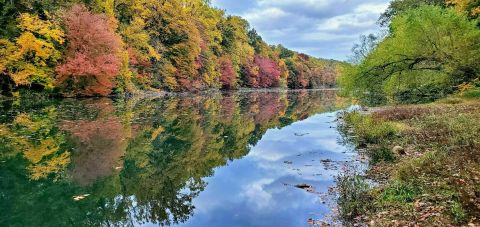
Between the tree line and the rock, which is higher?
the tree line

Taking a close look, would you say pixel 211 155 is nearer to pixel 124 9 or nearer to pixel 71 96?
pixel 71 96

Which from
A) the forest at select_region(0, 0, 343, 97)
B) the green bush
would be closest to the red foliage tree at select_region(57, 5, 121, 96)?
the forest at select_region(0, 0, 343, 97)

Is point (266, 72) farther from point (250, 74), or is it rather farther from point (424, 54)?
point (424, 54)

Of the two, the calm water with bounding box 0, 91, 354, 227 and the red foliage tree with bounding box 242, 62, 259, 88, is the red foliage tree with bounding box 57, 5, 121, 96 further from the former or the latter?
the red foliage tree with bounding box 242, 62, 259, 88

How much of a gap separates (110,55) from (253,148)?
80.3 feet

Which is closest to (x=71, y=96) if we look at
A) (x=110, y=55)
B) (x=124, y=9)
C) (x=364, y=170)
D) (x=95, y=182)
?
(x=110, y=55)

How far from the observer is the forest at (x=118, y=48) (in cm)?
3225

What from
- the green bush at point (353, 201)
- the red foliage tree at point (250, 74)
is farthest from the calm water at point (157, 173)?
the red foliage tree at point (250, 74)

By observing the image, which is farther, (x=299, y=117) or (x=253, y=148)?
(x=299, y=117)

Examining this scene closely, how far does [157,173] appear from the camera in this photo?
12.3m

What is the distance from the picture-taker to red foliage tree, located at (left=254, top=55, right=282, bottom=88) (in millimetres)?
102081

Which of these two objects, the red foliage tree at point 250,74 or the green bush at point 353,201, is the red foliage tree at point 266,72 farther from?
the green bush at point 353,201

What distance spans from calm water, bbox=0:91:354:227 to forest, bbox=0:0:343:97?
41.7ft

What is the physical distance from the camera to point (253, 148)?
18.0m
